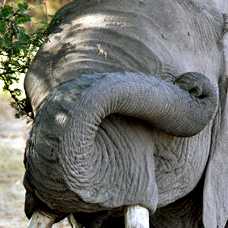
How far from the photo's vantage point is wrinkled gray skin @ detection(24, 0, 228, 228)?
2.02 m

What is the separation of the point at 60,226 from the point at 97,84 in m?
2.75

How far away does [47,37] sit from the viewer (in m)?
2.51

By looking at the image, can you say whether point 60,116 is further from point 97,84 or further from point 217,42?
point 217,42

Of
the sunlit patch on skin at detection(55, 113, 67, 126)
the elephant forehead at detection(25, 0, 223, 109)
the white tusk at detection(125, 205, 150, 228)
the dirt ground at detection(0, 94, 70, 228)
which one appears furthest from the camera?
the dirt ground at detection(0, 94, 70, 228)

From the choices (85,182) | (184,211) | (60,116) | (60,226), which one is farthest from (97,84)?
(60,226)

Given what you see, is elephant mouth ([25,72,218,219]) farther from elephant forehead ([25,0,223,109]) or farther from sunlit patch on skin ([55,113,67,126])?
elephant forehead ([25,0,223,109])

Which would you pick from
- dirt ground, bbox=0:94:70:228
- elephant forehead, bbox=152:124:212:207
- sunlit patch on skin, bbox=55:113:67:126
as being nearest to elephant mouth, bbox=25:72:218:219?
sunlit patch on skin, bbox=55:113:67:126

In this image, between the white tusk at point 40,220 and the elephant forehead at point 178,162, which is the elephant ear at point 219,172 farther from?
the white tusk at point 40,220

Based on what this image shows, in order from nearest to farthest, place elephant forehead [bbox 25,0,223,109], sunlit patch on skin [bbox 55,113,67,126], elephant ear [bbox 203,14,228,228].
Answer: sunlit patch on skin [bbox 55,113,67,126], elephant forehead [bbox 25,0,223,109], elephant ear [bbox 203,14,228,228]

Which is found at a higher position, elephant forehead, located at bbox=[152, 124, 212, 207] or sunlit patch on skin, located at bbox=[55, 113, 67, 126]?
sunlit patch on skin, located at bbox=[55, 113, 67, 126]

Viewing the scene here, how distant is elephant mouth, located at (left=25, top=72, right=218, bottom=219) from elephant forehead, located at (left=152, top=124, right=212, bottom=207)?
13 centimetres

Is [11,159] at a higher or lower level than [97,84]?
lower

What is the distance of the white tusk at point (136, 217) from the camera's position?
85.2 inches

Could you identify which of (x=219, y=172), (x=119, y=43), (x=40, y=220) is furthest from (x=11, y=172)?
(x=119, y=43)
